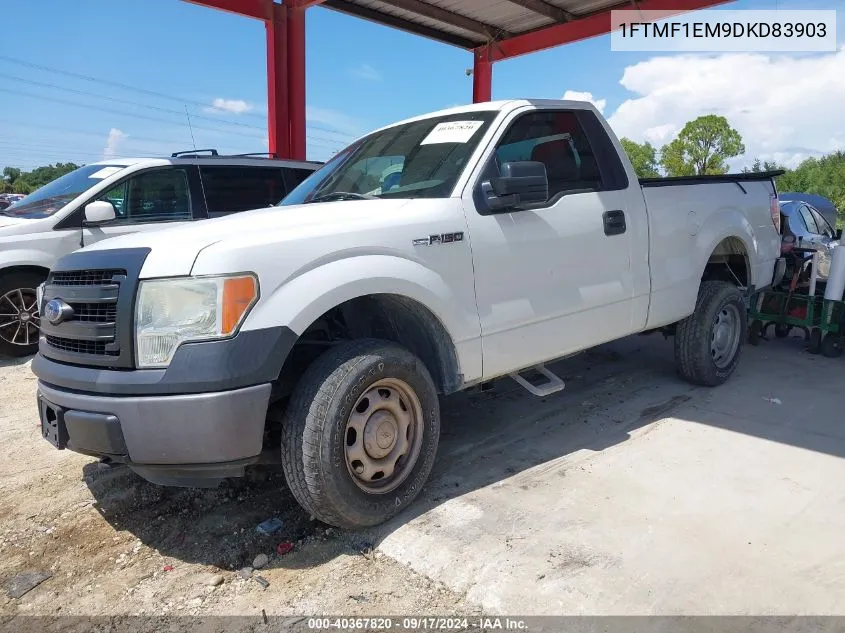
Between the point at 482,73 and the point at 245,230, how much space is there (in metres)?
11.4

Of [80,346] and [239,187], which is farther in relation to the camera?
[239,187]

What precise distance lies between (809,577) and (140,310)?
2.94 meters

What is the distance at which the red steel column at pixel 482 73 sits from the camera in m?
13.0

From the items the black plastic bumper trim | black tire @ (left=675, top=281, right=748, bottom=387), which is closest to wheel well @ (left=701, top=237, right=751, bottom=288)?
black tire @ (left=675, top=281, right=748, bottom=387)

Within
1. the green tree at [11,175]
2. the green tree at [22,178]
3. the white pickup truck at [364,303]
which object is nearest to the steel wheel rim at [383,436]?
the white pickup truck at [364,303]

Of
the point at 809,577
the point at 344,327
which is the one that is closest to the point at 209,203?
the point at 344,327

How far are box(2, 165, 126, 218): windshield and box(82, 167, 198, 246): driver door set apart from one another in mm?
253

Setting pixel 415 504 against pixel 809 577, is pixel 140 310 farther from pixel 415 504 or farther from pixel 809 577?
pixel 809 577

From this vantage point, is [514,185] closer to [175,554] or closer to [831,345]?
[175,554]

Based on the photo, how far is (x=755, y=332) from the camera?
6.61 meters

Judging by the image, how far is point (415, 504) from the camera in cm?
328

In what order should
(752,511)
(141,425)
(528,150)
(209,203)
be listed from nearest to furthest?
(141,425) → (752,511) → (528,150) → (209,203)

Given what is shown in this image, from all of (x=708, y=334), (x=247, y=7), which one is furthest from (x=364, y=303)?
(x=247, y=7)

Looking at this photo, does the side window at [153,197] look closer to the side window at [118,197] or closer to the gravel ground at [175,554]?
the side window at [118,197]
